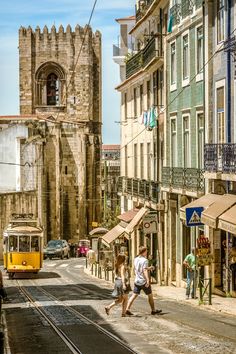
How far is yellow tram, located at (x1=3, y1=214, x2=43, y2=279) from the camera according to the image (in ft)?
139

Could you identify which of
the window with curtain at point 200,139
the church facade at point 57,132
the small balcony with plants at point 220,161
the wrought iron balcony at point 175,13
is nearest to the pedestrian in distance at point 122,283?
the small balcony with plants at point 220,161

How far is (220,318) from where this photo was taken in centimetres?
1884

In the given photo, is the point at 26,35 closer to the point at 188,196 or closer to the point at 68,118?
the point at 68,118

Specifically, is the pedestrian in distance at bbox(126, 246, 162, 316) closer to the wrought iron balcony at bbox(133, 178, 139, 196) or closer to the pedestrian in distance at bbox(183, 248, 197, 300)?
the pedestrian in distance at bbox(183, 248, 197, 300)

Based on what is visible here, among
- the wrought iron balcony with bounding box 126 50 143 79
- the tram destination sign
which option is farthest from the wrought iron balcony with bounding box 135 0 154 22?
the tram destination sign

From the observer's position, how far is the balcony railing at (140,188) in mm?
34781

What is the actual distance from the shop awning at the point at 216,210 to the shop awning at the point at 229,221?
0.74 feet

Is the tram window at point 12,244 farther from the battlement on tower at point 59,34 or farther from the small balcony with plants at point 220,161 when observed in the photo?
the battlement on tower at point 59,34

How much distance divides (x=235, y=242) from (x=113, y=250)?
2173cm

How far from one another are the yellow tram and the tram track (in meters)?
14.7

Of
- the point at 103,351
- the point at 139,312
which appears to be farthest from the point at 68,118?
the point at 103,351

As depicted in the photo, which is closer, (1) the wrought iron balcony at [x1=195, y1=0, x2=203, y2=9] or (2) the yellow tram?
(1) the wrought iron balcony at [x1=195, y1=0, x2=203, y2=9]

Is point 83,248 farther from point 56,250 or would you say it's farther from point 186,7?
point 186,7

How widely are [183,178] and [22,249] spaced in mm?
15210
